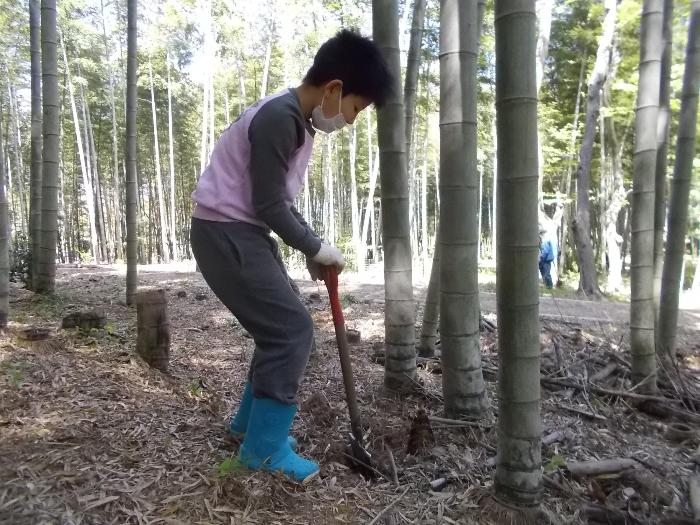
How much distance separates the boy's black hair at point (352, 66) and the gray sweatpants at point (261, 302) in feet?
2.21

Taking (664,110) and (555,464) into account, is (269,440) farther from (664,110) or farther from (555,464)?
(664,110)

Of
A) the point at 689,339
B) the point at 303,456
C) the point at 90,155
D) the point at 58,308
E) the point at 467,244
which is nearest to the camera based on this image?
the point at 303,456

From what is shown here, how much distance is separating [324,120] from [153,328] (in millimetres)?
1886

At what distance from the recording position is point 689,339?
5.72m

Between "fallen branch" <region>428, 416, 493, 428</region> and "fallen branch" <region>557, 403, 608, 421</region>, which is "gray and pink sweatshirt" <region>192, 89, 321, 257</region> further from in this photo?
"fallen branch" <region>557, 403, 608, 421</region>

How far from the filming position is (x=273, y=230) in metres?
1.96

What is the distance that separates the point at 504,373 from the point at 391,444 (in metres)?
0.80

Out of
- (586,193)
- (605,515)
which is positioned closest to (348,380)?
(605,515)

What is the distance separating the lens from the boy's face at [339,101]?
1.97 meters

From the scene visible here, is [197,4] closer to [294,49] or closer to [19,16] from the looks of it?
[294,49]

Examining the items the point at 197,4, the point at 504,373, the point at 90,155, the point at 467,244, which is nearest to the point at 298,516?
the point at 504,373

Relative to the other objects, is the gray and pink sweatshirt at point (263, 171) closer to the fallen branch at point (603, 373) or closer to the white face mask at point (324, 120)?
the white face mask at point (324, 120)

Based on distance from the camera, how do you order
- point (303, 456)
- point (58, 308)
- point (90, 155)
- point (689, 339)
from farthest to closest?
1. point (90, 155)
2. point (689, 339)
3. point (58, 308)
4. point (303, 456)

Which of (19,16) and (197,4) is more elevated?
(197,4)
